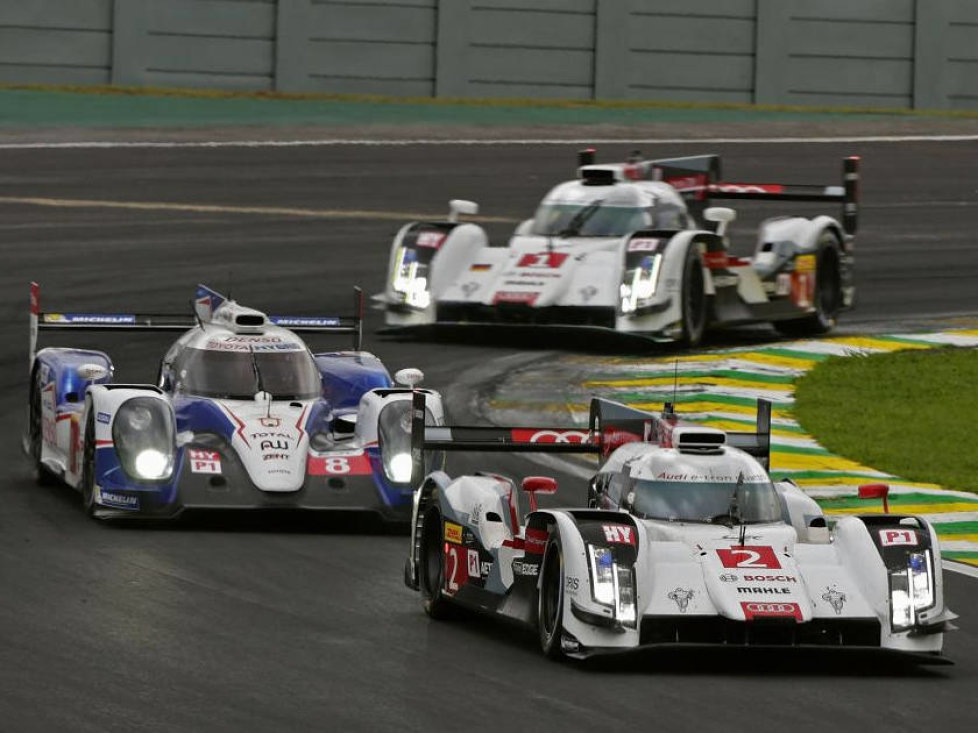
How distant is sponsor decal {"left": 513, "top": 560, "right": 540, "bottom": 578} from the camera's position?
14.1m

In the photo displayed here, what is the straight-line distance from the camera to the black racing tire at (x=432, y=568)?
15.1 meters

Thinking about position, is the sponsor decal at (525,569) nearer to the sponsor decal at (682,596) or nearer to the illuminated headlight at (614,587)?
the illuminated headlight at (614,587)

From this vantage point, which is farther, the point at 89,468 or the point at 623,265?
the point at 623,265

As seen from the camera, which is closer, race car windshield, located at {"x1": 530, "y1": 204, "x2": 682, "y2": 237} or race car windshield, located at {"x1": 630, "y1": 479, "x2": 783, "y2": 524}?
race car windshield, located at {"x1": 630, "y1": 479, "x2": 783, "y2": 524}

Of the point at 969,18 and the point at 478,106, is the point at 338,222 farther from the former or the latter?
the point at 969,18

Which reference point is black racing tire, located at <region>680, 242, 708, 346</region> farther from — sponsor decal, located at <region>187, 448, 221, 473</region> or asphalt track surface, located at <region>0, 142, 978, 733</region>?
→ sponsor decal, located at <region>187, 448, 221, 473</region>

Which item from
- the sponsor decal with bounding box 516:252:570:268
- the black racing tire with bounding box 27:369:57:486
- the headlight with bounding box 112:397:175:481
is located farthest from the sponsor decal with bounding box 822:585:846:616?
the sponsor decal with bounding box 516:252:570:268

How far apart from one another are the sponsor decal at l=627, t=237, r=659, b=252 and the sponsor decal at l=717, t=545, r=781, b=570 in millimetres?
13652

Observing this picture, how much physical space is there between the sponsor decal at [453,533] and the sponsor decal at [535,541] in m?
0.76

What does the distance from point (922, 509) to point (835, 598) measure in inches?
260

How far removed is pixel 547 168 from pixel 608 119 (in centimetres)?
615

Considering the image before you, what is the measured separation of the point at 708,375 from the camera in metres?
25.9

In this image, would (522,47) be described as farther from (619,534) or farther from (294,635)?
(619,534)

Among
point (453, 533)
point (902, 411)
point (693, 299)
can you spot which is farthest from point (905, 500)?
point (693, 299)
